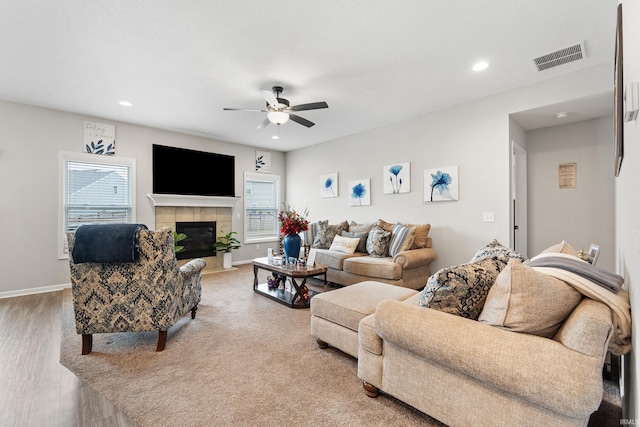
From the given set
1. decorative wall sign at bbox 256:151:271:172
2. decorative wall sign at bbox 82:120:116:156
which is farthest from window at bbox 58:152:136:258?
decorative wall sign at bbox 256:151:271:172

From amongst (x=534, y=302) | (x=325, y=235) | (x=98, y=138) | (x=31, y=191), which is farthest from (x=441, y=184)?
(x=31, y=191)

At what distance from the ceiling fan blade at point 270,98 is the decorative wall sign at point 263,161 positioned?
3407 millimetres

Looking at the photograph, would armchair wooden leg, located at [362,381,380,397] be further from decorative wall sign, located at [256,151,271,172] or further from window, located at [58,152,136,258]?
decorative wall sign, located at [256,151,271,172]

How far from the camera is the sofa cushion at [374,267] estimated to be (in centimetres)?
375

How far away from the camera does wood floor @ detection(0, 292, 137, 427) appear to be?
163cm

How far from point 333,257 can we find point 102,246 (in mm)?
2979

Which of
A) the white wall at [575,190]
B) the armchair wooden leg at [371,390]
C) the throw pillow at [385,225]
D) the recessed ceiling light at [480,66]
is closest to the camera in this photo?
the armchair wooden leg at [371,390]

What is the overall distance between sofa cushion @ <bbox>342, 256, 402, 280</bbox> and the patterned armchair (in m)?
2.48

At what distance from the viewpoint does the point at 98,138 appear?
462cm

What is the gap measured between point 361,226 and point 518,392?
3.90 meters

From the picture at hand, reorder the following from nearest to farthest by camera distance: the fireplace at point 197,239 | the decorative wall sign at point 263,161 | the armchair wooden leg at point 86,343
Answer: the armchair wooden leg at point 86,343 < the fireplace at point 197,239 < the decorative wall sign at point 263,161

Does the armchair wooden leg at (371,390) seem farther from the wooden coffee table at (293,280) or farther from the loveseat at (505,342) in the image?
the wooden coffee table at (293,280)

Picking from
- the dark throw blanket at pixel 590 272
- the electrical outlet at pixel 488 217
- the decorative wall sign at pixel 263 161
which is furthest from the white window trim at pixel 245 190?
the dark throw blanket at pixel 590 272

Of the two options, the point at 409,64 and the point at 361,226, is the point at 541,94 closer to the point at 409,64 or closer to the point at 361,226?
the point at 409,64
